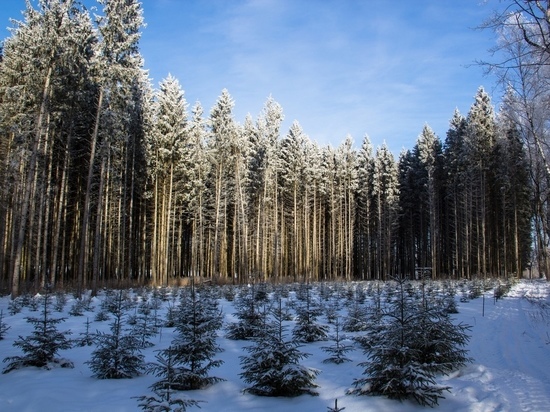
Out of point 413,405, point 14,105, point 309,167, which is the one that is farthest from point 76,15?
point 309,167

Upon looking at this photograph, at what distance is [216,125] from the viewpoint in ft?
112

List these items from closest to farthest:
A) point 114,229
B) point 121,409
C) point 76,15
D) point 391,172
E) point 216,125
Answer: point 121,409, point 76,15, point 216,125, point 114,229, point 391,172

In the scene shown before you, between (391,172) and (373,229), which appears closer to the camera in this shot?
(391,172)

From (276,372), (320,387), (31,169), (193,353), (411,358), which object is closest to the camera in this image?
(411,358)

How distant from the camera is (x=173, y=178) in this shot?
112 feet

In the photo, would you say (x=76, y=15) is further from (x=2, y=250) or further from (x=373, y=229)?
(x=373, y=229)

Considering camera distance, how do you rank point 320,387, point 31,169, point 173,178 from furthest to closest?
point 173,178 < point 31,169 < point 320,387

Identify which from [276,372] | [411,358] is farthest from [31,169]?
[411,358]

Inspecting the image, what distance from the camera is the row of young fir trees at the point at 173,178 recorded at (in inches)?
836

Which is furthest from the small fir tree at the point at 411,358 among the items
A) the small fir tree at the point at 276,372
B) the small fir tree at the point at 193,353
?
the small fir tree at the point at 193,353

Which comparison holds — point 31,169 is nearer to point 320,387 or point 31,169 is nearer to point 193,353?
point 193,353

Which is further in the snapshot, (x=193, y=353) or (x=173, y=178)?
(x=173, y=178)

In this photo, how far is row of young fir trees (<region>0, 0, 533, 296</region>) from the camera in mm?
21234

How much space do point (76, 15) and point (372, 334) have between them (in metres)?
23.0
